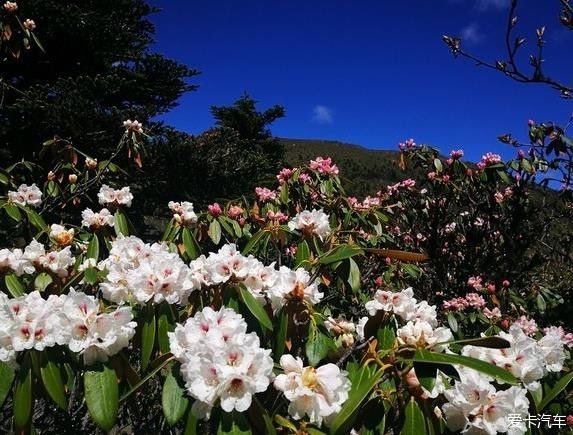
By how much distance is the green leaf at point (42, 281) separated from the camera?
4.88ft

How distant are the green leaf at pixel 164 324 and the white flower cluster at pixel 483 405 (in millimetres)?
639

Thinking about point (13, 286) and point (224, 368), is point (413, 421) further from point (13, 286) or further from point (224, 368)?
point (13, 286)

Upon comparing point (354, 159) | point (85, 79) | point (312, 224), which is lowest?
point (312, 224)

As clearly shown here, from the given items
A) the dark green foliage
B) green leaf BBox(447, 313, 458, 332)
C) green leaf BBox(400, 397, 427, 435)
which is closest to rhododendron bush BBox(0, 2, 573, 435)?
green leaf BBox(400, 397, 427, 435)

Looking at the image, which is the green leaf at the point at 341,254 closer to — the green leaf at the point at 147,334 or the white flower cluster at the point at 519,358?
the white flower cluster at the point at 519,358

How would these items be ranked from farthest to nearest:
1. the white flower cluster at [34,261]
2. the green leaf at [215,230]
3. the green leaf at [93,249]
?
the green leaf at [215,230], the green leaf at [93,249], the white flower cluster at [34,261]

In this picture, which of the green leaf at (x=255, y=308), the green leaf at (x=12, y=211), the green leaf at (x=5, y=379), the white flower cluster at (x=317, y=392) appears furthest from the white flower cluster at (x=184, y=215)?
the white flower cluster at (x=317, y=392)

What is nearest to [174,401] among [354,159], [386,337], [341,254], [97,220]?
[386,337]

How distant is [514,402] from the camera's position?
2.96ft

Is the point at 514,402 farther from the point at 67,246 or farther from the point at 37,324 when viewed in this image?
the point at 67,246

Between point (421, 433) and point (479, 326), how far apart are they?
7.40 feet

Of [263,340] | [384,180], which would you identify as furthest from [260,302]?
[384,180]

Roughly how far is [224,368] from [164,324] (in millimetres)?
346

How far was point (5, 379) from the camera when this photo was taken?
915 millimetres
